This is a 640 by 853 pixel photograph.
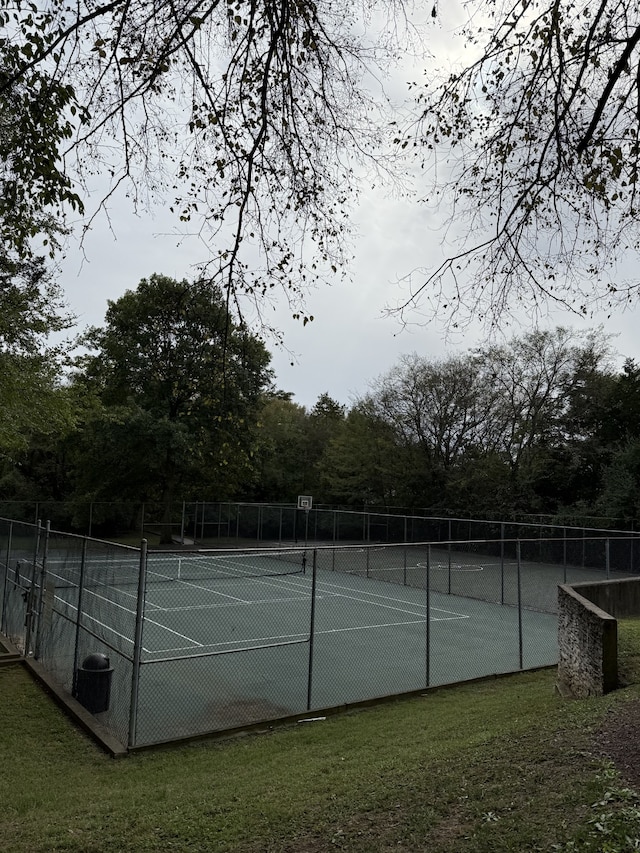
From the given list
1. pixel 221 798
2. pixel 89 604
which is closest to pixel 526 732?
pixel 221 798

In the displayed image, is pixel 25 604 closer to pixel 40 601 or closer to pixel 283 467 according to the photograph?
pixel 40 601

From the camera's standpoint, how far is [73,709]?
10.1 metres

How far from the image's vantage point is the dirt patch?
477cm

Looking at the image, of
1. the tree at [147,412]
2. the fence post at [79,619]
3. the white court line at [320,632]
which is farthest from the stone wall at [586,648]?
the tree at [147,412]

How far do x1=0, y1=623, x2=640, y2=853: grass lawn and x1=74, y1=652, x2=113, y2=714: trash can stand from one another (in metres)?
0.44

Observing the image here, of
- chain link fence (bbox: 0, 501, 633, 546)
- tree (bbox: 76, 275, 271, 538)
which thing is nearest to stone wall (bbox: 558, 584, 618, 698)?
chain link fence (bbox: 0, 501, 633, 546)

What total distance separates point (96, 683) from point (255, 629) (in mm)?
7641

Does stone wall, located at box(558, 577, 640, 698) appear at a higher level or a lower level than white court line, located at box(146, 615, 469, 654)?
higher

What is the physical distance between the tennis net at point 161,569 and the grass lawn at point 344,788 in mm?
2872

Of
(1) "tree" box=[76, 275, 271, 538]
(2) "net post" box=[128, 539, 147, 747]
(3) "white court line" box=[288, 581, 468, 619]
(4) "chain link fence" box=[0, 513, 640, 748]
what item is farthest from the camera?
(1) "tree" box=[76, 275, 271, 538]

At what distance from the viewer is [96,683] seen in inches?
396

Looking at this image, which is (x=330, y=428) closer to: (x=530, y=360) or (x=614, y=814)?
(x=530, y=360)

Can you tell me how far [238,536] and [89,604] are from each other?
28.5 metres

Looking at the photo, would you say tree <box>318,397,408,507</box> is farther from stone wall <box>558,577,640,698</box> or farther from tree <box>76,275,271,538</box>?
stone wall <box>558,577,640,698</box>
